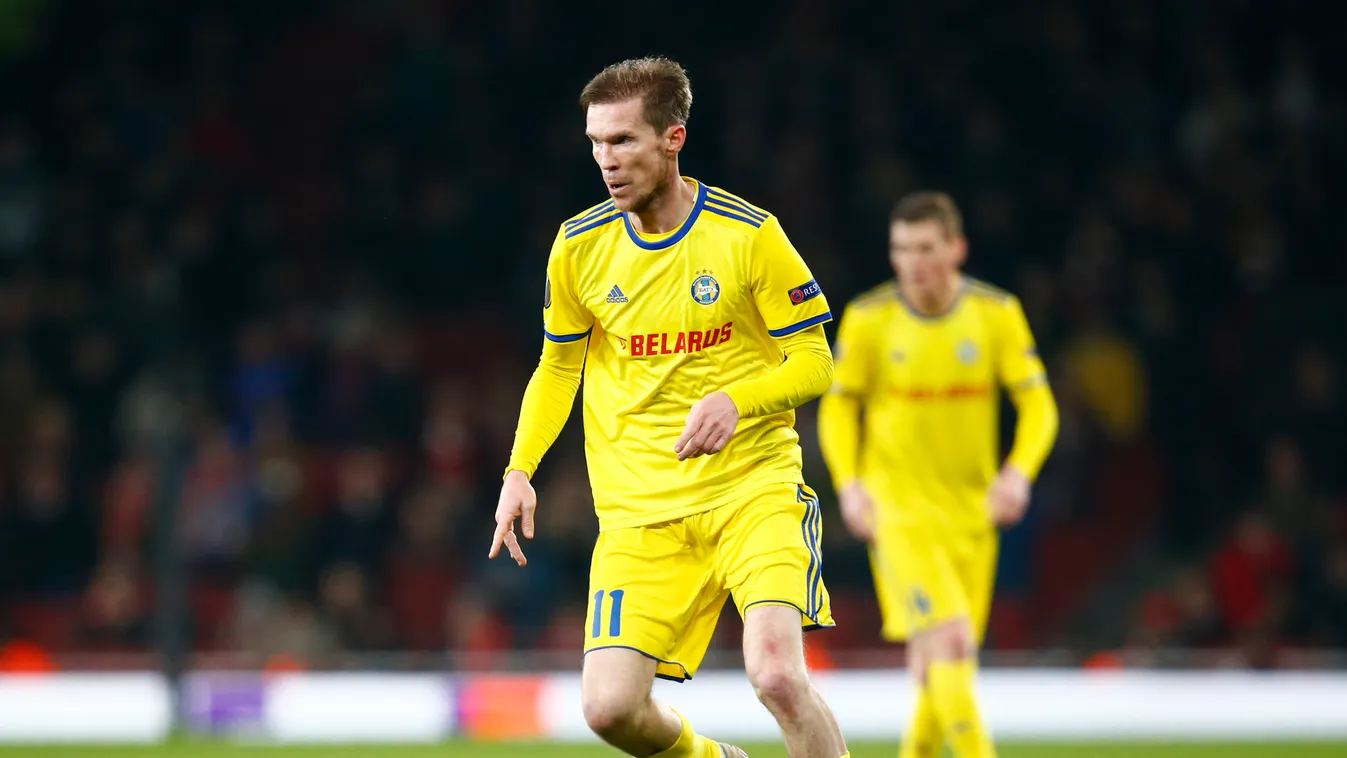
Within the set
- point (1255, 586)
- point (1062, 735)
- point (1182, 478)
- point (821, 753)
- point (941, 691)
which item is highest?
point (1182, 478)

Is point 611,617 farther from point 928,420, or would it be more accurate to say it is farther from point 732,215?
point 928,420

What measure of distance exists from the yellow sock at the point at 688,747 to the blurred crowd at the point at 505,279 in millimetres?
6396

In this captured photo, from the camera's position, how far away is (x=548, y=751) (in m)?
9.67

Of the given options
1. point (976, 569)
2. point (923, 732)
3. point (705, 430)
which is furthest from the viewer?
point (976, 569)

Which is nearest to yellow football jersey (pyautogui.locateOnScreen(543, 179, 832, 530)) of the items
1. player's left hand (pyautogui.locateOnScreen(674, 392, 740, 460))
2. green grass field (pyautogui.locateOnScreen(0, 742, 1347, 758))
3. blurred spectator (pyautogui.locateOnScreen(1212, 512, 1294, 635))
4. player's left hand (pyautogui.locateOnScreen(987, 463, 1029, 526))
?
player's left hand (pyautogui.locateOnScreen(674, 392, 740, 460))

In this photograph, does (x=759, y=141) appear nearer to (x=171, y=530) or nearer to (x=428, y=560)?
(x=428, y=560)

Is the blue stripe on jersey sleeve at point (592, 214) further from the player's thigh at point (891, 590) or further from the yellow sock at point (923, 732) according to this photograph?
the yellow sock at point (923, 732)

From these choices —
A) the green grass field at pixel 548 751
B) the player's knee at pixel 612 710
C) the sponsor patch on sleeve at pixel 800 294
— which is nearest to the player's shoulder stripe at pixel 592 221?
the sponsor patch on sleeve at pixel 800 294

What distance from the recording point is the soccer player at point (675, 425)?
4.77m

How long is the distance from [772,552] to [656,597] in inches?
13.9

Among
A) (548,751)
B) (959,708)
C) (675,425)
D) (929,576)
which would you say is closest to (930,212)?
(929,576)

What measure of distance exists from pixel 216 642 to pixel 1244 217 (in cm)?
798

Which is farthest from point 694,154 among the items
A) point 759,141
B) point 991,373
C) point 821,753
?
point 821,753

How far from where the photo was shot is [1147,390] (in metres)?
12.5
